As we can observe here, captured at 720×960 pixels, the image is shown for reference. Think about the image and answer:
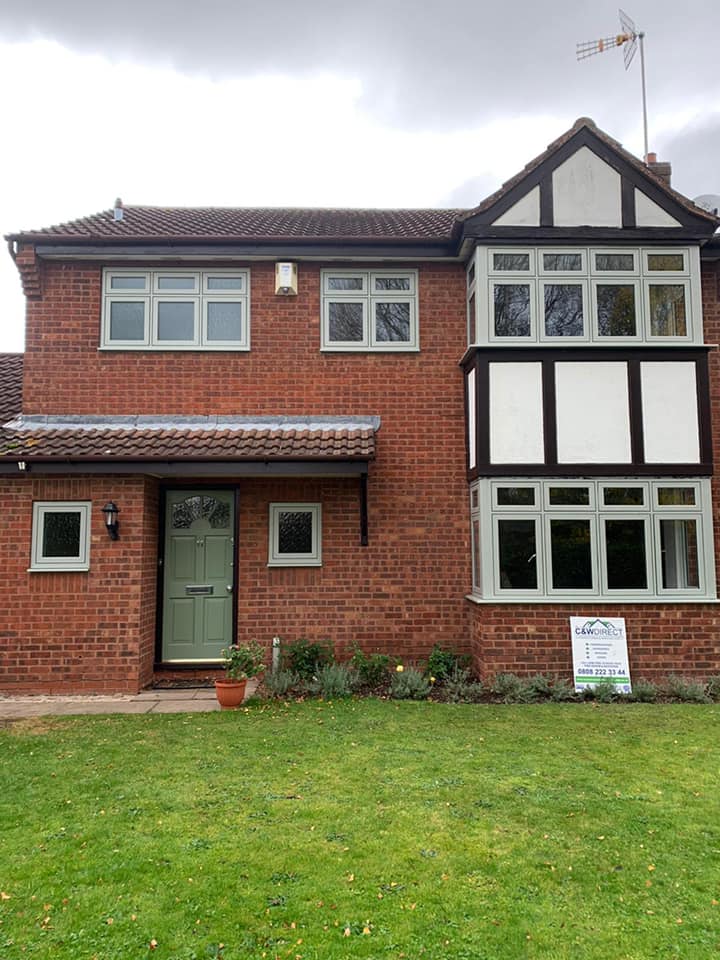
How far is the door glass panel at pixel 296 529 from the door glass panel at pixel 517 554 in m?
2.72

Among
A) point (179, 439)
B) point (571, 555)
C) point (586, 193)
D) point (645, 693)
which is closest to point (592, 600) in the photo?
point (571, 555)

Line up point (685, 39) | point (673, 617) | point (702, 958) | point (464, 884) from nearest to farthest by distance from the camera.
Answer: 1. point (702, 958)
2. point (464, 884)
3. point (673, 617)
4. point (685, 39)

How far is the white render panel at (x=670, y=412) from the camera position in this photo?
331 inches

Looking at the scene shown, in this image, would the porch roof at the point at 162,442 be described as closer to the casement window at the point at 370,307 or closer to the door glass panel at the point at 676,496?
the casement window at the point at 370,307

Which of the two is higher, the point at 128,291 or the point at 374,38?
the point at 374,38

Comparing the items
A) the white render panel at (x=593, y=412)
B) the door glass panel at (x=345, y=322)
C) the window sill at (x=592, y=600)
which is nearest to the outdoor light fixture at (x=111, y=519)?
the door glass panel at (x=345, y=322)

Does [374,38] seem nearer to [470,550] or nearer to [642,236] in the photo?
[642,236]

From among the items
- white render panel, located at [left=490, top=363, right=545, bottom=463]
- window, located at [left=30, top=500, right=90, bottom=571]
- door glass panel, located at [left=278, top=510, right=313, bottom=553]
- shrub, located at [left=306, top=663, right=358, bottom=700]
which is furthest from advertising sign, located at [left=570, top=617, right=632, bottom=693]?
window, located at [left=30, top=500, right=90, bottom=571]

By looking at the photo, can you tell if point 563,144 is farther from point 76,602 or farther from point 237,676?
point 76,602

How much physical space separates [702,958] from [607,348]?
7.09 m

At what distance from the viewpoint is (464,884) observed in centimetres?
355

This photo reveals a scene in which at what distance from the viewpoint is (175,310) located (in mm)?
9398

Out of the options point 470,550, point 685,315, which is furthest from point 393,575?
point 685,315

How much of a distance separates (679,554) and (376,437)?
4391 mm
